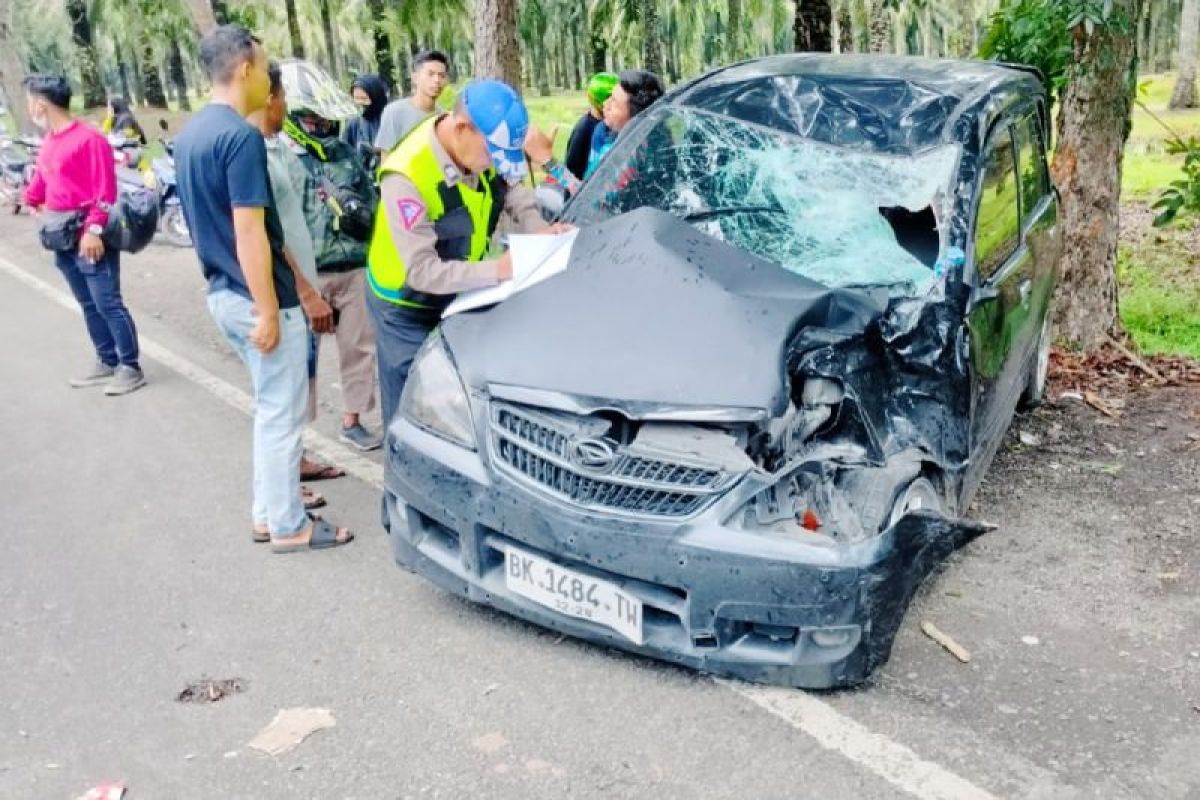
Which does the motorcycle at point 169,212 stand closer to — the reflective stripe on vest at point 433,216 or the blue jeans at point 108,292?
the blue jeans at point 108,292

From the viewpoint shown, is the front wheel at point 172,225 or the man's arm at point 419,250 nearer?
the man's arm at point 419,250

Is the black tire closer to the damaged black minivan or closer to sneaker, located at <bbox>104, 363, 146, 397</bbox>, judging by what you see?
the damaged black minivan

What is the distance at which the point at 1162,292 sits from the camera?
8.78m

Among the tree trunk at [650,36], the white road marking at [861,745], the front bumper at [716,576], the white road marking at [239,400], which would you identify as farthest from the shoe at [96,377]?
the tree trunk at [650,36]

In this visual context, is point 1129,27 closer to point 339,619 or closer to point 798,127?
point 798,127

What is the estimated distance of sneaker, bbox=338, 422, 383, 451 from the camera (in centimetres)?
552

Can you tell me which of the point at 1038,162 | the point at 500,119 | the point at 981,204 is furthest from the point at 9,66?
the point at 981,204

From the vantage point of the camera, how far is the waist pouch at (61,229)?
250 inches

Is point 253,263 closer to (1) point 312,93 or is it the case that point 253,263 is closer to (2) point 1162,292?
(1) point 312,93

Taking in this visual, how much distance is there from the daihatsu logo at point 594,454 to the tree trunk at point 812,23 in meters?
7.60

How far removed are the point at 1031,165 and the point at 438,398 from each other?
3.29 metres

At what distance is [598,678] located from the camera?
3396 millimetres

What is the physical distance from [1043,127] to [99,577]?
4861 millimetres

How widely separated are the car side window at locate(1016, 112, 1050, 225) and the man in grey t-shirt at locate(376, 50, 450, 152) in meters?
3.99
